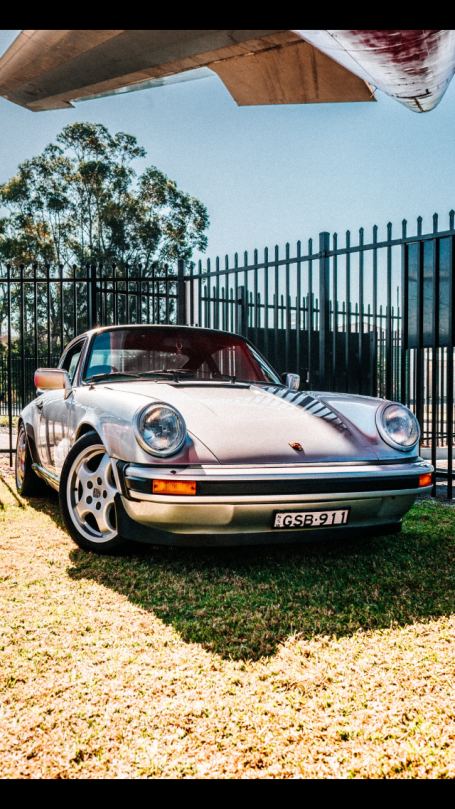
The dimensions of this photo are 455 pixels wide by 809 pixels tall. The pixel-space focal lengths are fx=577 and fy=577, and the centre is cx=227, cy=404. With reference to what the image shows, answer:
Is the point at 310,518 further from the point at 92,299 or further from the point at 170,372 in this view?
the point at 92,299

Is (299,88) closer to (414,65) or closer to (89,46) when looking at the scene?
(89,46)

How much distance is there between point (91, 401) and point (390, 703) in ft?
8.08

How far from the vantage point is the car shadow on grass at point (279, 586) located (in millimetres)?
2434

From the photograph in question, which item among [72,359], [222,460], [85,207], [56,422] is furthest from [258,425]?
[85,207]

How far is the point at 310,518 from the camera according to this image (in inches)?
117

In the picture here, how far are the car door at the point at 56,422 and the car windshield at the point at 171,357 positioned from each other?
1.02 feet

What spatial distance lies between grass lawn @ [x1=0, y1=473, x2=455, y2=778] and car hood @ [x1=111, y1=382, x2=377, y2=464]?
65 cm

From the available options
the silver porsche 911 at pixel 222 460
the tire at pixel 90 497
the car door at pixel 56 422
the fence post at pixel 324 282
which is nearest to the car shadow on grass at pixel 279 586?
the tire at pixel 90 497

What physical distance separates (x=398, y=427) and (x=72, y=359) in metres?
2.77

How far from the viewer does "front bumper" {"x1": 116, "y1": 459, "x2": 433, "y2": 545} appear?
2.84 metres

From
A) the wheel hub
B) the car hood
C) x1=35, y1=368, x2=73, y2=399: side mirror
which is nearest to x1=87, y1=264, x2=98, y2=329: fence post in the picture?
x1=35, y1=368, x2=73, y2=399: side mirror

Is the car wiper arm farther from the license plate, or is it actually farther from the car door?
the license plate

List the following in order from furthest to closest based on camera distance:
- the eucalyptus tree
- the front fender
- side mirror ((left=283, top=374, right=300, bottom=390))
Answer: the eucalyptus tree, side mirror ((left=283, top=374, right=300, bottom=390)), the front fender
